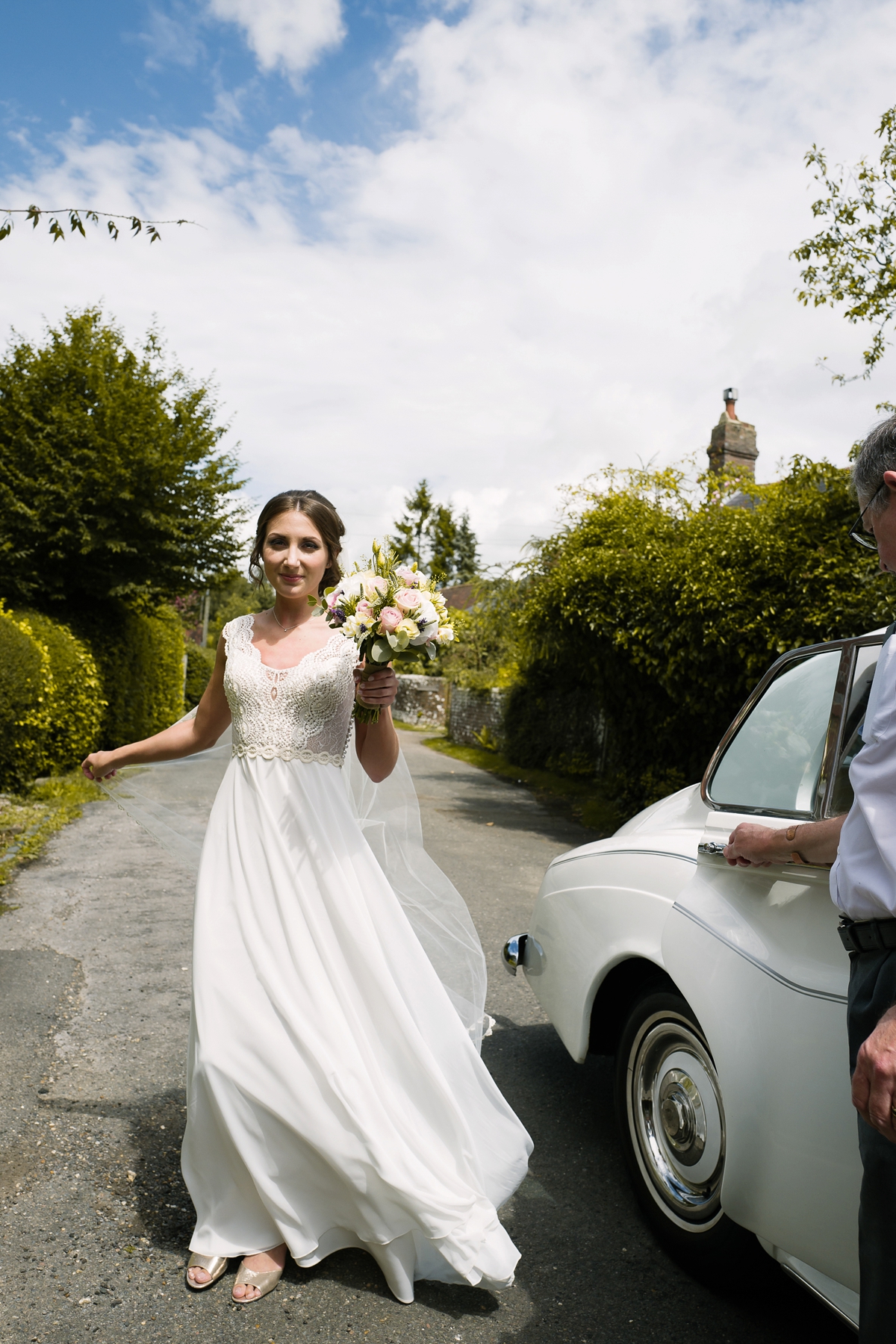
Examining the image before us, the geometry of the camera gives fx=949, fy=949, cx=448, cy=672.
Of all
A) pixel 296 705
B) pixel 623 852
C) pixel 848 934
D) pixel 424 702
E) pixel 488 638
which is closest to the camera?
pixel 848 934

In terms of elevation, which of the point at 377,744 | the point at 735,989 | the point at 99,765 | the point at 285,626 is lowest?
the point at 735,989

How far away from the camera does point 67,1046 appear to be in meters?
4.40

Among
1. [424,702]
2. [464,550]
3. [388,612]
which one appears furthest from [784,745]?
[464,550]

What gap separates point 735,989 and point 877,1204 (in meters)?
0.79

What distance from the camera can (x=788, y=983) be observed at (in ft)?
7.52

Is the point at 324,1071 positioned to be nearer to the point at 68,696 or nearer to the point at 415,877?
the point at 415,877

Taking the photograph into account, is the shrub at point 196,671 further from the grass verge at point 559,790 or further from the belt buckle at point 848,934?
the belt buckle at point 848,934

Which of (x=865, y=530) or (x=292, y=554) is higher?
(x=292, y=554)

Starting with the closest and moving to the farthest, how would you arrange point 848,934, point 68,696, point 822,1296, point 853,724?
point 848,934, point 822,1296, point 853,724, point 68,696

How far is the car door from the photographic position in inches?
82.7

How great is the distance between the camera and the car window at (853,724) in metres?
2.52

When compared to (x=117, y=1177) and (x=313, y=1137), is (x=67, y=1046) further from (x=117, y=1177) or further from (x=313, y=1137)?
(x=313, y=1137)

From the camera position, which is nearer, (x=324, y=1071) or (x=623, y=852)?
(x=324, y=1071)

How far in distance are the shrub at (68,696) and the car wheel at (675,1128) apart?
10386 millimetres
